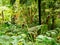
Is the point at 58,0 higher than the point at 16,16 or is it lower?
higher

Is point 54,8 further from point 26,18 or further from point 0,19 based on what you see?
point 0,19

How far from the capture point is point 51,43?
1.52 m

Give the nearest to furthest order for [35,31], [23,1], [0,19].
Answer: [35,31]
[0,19]
[23,1]

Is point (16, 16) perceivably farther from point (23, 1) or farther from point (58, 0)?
point (58, 0)

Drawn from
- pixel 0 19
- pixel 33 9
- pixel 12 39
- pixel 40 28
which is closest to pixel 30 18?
pixel 33 9

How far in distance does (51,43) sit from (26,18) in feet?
4.16

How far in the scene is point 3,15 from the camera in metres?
2.74

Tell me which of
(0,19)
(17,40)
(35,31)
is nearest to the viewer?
(17,40)

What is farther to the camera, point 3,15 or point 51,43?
point 3,15

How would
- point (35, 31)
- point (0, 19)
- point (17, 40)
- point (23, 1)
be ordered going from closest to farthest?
point (17, 40)
point (35, 31)
point (0, 19)
point (23, 1)

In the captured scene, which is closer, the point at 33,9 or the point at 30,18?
the point at 30,18

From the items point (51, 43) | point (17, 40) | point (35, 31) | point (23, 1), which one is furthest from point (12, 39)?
point (23, 1)

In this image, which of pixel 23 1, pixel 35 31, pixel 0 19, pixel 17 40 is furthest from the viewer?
pixel 23 1

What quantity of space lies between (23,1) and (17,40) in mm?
1430
